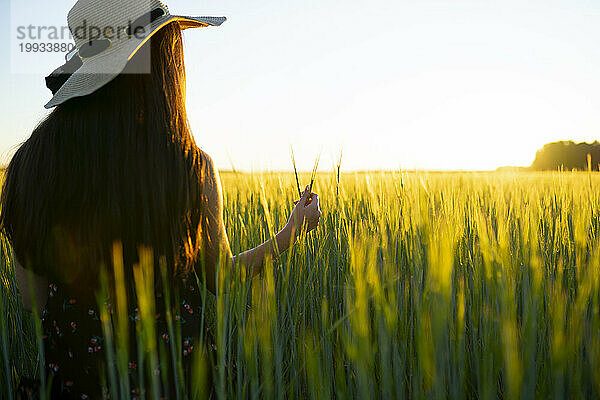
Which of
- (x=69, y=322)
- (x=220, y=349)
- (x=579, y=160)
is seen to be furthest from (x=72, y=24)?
(x=579, y=160)

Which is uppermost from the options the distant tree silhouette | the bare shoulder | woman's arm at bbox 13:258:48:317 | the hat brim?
the distant tree silhouette

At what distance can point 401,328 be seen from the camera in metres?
0.81

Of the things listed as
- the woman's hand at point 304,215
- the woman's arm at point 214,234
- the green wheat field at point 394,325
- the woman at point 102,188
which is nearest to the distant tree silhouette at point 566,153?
the green wheat field at point 394,325

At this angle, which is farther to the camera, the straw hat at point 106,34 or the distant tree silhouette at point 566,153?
the distant tree silhouette at point 566,153

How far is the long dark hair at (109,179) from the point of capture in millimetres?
729

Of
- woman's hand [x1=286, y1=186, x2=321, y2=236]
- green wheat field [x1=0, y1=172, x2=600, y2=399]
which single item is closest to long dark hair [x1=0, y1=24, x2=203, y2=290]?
green wheat field [x1=0, y1=172, x2=600, y2=399]

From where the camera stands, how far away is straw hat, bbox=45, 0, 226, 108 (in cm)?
72

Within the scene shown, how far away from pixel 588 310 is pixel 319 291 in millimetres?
661

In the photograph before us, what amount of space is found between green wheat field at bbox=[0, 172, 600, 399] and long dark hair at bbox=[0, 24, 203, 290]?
0.41ft

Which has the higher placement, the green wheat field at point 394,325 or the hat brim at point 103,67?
the hat brim at point 103,67

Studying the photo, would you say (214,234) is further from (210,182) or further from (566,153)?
(566,153)

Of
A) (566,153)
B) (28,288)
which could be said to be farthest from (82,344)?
(566,153)

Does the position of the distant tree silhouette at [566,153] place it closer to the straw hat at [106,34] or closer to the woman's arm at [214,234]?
the woman's arm at [214,234]

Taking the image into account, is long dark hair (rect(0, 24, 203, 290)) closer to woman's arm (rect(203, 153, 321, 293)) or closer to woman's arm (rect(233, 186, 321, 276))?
woman's arm (rect(203, 153, 321, 293))
